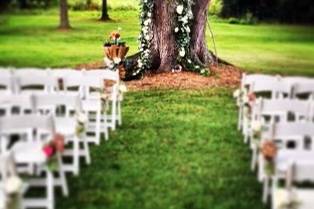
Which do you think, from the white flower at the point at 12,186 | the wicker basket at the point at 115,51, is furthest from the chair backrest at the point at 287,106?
the wicker basket at the point at 115,51

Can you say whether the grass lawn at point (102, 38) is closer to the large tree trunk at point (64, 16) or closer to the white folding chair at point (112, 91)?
the large tree trunk at point (64, 16)

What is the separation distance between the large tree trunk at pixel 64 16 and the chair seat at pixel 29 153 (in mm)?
19355

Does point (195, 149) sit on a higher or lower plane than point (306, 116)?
lower

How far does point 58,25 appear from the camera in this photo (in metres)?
26.6

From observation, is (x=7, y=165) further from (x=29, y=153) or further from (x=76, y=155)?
(x=76, y=155)

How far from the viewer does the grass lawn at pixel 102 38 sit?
21.4 m

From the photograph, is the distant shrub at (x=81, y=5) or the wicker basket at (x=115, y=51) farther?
the distant shrub at (x=81, y=5)

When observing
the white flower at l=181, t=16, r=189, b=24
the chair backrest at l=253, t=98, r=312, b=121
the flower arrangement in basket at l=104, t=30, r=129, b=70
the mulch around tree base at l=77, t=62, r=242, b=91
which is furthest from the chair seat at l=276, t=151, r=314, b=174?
the white flower at l=181, t=16, r=189, b=24

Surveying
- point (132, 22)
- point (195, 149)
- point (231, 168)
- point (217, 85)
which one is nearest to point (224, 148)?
point (195, 149)

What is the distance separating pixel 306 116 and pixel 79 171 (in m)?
2.85

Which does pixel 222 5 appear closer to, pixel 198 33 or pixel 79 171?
pixel 198 33

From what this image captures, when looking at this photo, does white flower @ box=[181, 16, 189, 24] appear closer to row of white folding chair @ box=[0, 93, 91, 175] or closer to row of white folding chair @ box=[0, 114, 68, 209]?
row of white folding chair @ box=[0, 93, 91, 175]

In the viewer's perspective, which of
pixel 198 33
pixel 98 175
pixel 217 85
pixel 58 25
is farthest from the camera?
pixel 58 25

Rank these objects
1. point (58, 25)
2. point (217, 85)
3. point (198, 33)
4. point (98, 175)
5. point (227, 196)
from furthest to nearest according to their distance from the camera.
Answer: point (58, 25)
point (198, 33)
point (217, 85)
point (98, 175)
point (227, 196)
